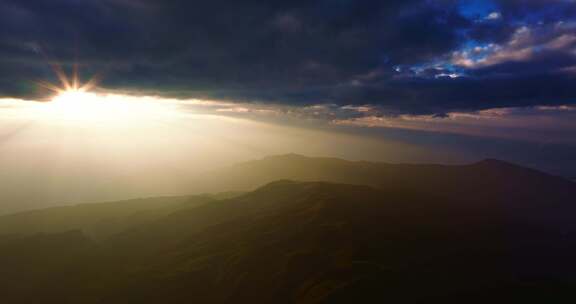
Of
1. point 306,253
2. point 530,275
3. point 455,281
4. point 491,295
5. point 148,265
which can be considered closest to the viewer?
point 491,295

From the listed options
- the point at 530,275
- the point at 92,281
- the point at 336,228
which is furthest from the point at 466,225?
the point at 92,281

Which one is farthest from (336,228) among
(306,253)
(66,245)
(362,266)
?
(66,245)

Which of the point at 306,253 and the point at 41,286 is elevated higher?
the point at 306,253

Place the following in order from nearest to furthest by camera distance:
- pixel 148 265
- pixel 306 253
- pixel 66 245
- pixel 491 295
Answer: pixel 491 295 < pixel 306 253 < pixel 148 265 < pixel 66 245

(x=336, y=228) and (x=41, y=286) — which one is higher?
(x=336, y=228)

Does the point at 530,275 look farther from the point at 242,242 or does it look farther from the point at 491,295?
the point at 242,242

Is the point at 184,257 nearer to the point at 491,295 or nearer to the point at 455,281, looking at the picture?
the point at 455,281

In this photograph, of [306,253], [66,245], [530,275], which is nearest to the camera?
[530,275]

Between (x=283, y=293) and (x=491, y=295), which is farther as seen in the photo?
(x=283, y=293)

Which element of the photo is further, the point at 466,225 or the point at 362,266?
the point at 466,225
